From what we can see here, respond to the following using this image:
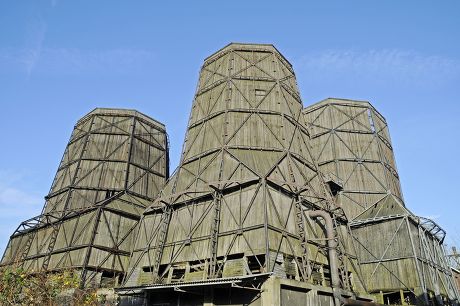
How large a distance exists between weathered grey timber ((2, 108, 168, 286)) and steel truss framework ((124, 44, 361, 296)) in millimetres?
5094

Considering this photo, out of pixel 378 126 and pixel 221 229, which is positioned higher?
pixel 378 126

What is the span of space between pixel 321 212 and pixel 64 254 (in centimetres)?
2024

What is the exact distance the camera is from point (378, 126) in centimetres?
3534

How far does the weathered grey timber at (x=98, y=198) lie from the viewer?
2739 cm

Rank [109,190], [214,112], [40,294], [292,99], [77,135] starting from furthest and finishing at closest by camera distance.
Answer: [77,135]
[109,190]
[292,99]
[214,112]
[40,294]

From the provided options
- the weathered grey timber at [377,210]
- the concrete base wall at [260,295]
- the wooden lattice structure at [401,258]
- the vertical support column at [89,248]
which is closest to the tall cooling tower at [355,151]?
the weathered grey timber at [377,210]

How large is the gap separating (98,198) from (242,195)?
18452 millimetres

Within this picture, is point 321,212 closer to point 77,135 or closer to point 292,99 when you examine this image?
point 292,99

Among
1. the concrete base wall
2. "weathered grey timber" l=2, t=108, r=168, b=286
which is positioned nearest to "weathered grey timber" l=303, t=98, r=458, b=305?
the concrete base wall

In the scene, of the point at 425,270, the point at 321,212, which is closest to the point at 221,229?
the point at 321,212

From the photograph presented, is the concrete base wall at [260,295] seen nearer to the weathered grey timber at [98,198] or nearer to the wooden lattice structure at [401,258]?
the wooden lattice structure at [401,258]

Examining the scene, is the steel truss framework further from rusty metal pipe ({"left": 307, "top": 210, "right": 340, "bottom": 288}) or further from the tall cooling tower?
the tall cooling tower

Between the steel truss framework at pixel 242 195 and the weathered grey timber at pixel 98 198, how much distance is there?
5.09 m

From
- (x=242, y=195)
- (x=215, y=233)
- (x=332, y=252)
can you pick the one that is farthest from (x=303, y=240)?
(x=215, y=233)
